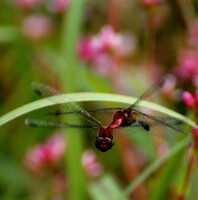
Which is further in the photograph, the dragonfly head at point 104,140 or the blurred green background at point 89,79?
the blurred green background at point 89,79

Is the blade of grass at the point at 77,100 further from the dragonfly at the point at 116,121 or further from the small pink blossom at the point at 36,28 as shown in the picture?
the small pink blossom at the point at 36,28

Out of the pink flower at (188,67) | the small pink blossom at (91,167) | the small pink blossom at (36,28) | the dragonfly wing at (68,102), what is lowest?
the small pink blossom at (36,28)

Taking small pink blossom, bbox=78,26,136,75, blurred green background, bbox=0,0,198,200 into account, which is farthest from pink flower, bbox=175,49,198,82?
small pink blossom, bbox=78,26,136,75

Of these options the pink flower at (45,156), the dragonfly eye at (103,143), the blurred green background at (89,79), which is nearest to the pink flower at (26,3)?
the blurred green background at (89,79)

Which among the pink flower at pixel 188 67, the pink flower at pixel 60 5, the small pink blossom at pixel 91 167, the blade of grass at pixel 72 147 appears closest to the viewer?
the blade of grass at pixel 72 147

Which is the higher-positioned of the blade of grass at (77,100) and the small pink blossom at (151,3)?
the blade of grass at (77,100)

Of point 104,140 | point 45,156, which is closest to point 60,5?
point 45,156

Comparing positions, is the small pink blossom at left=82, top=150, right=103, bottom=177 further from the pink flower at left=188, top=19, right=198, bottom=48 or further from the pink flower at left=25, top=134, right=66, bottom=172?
the pink flower at left=188, top=19, right=198, bottom=48

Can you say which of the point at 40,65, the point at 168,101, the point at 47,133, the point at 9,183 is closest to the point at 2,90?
the point at 40,65
